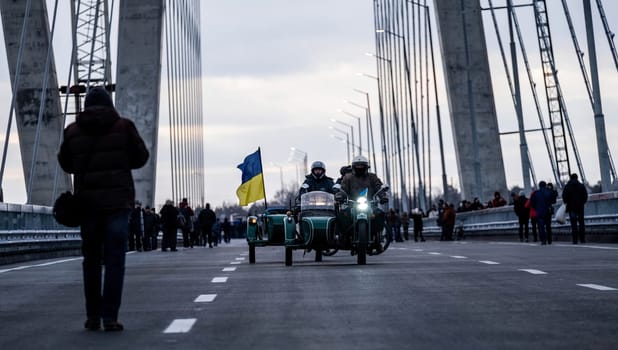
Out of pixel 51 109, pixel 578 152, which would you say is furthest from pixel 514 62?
pixel 51 109

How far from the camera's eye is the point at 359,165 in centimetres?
2292

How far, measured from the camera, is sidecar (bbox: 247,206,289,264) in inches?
973

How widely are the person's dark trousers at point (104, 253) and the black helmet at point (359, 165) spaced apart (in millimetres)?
12373

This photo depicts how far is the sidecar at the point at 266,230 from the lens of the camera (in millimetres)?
24719

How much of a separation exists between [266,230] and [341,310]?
1314 cm

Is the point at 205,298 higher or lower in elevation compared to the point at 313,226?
lower

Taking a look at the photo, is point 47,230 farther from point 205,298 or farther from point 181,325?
point 181,325

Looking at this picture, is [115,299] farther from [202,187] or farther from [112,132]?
[202,187]

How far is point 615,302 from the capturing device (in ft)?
38.5

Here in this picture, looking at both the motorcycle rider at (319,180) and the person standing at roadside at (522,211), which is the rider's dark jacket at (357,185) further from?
the person standing at roadside at (522,211)

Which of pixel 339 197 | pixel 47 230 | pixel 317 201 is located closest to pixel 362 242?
pixel 339 197

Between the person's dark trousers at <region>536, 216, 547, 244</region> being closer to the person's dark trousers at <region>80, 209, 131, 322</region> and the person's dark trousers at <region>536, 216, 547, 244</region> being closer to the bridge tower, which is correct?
the bridge tower

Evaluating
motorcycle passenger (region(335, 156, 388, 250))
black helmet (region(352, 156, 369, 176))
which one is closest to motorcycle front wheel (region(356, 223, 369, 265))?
motorcycle passenger (region(335, 156, 388, 250))

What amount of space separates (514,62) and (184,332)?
43.1m
